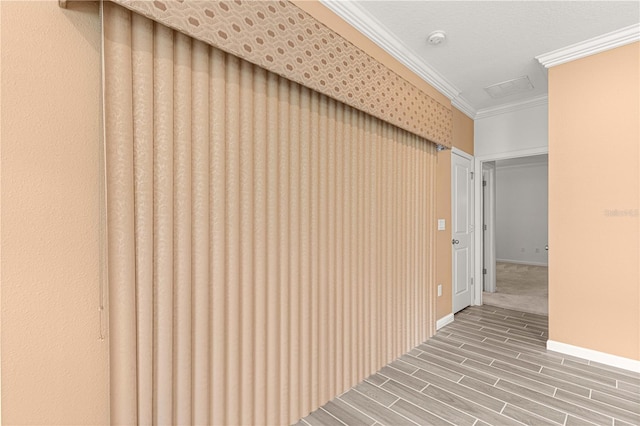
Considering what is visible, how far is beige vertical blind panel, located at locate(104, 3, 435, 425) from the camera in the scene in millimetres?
1184

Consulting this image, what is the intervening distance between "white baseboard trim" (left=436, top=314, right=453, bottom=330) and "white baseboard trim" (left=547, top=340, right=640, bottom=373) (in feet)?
3.04

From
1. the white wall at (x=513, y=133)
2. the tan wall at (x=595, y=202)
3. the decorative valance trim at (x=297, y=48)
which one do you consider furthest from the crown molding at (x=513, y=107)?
the decorative valance trim at (x=297, y=48)

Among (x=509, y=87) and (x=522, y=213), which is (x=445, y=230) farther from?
(x=522, y=213)

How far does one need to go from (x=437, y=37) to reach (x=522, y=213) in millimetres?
7302

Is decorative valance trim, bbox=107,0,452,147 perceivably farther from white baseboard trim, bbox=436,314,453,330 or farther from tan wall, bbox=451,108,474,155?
white baseboard trim, bbox=436,314,453,330

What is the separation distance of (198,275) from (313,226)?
74cm

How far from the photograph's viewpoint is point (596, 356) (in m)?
2.54

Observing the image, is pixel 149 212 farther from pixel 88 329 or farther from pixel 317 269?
pixel 317 269

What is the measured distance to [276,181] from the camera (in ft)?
5.49

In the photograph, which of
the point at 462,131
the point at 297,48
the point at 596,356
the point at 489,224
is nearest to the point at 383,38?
the point at 297,48

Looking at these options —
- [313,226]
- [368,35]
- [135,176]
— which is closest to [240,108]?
[135,176]

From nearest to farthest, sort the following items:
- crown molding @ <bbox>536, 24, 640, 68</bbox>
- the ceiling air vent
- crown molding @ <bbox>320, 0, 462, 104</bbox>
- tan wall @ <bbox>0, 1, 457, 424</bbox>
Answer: tan wall @ <bbox>0, 1, 457, 424</bbox> → crown molding @ <bbox>320, 0, 462, 104</bbox> → crown molding @ <bbox>536, 24, 640, 68</bbox> → the ceiling air vent

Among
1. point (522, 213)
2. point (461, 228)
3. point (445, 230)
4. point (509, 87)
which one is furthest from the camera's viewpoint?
point (522, 213)

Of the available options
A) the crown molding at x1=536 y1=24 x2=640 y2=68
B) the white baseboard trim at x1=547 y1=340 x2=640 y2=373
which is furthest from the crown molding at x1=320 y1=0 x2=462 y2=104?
the white baseboard trim at x1=547 y1=340 x2=640 y2=373
